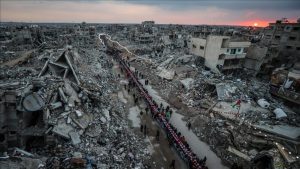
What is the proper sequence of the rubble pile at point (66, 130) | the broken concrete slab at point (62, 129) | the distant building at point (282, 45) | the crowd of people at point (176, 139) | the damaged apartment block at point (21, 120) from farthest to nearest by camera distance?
the distant building at point (282, 45) → the crowd of people at point (176, 139) → the broken concrete slab at point (62, 129) → the rubble pile at point (66, 130) → the damaged apartment block at point (21, 120)

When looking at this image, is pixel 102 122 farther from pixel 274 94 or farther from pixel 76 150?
pixel 274 94

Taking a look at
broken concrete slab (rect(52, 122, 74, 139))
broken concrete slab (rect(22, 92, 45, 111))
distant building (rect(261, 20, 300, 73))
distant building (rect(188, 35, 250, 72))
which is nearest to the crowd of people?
broken concrete slab (rect(52, 122, 74, 139))

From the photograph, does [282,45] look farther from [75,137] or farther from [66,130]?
[66,130]

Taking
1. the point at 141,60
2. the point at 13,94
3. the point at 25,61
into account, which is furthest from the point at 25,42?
the point at 13,94

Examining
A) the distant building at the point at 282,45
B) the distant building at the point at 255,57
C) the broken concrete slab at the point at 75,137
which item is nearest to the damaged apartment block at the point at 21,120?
the broken concrete slab at the point at 75,137

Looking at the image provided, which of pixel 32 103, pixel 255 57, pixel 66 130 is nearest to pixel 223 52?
pixel 255 57

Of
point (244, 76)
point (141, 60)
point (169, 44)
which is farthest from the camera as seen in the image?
point (169, 44)

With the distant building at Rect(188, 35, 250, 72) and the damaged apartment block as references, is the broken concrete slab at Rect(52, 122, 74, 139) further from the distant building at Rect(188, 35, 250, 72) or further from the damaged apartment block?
the distant building at Rect(188, 35, 250, 72)

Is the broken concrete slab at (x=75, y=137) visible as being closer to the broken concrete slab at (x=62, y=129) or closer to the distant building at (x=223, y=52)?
the broken concrete slab at (x=62, y=129)
